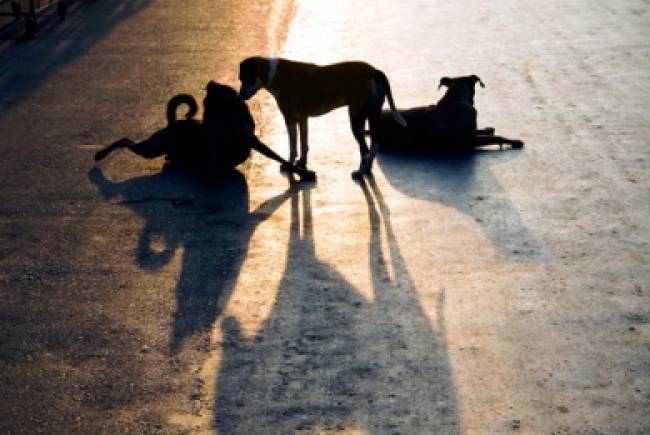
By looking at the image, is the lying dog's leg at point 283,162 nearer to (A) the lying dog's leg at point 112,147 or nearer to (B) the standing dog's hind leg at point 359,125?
(B) the standing dog's hind leg at point 359,125

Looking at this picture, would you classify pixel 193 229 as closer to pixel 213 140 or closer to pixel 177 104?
pixel 213 140

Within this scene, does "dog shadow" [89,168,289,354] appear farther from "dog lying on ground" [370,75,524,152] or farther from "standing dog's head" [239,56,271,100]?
"dog lying on ground" [370,75,524,152]

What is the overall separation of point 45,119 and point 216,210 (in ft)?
13.5

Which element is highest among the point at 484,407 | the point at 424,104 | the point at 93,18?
the point at 484,407

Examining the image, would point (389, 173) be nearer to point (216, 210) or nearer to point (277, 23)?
point (216, 210)

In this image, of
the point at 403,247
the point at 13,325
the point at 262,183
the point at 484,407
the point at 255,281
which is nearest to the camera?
the point at 484,407

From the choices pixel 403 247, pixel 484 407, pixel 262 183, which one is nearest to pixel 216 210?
pixel 262 183

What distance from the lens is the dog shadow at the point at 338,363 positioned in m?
8.14

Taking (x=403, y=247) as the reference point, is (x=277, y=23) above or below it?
below

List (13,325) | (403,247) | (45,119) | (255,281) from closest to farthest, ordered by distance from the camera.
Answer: (13,325) → (255,281) → (403,247) → (45,119)

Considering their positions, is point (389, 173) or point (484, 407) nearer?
point (484, 407)

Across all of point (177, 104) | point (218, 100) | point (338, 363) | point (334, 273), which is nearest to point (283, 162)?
point (218, 100)

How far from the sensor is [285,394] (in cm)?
847

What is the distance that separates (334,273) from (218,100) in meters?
3.46
